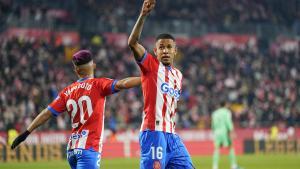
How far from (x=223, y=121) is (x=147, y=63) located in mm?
14159

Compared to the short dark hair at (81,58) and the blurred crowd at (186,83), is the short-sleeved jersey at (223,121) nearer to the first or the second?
the blurred crowd at (186,83)

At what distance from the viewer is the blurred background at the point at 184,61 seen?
28.0 meters

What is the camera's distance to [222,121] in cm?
2173

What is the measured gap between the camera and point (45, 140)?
25.4 metres

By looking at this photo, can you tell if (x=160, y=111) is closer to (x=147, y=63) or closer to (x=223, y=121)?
(x=147, y=63)

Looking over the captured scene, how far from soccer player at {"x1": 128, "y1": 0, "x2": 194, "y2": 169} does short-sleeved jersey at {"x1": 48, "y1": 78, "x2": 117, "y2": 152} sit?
0.47m

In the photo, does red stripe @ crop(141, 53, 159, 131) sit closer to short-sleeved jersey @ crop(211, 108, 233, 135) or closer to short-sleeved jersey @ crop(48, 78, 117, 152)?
short-sleeved jersey @ crop(48, 78, 117, 152)

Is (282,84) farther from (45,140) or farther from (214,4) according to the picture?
(45,140)

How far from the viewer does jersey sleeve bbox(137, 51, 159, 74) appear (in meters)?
7.79

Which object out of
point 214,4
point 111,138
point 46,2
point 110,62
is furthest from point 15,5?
point 214,4

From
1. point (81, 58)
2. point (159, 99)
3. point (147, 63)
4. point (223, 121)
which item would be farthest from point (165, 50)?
point (223, 121)

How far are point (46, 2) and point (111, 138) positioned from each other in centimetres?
1065

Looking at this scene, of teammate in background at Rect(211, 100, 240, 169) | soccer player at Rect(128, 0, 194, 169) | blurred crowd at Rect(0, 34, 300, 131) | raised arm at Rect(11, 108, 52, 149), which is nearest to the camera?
soccer player at Rect(128, 0, 194, 169)

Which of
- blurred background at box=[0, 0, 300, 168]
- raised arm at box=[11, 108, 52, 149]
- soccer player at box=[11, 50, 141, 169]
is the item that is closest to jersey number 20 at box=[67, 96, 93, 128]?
soccer player at box=[11, 50, 141, 169]
